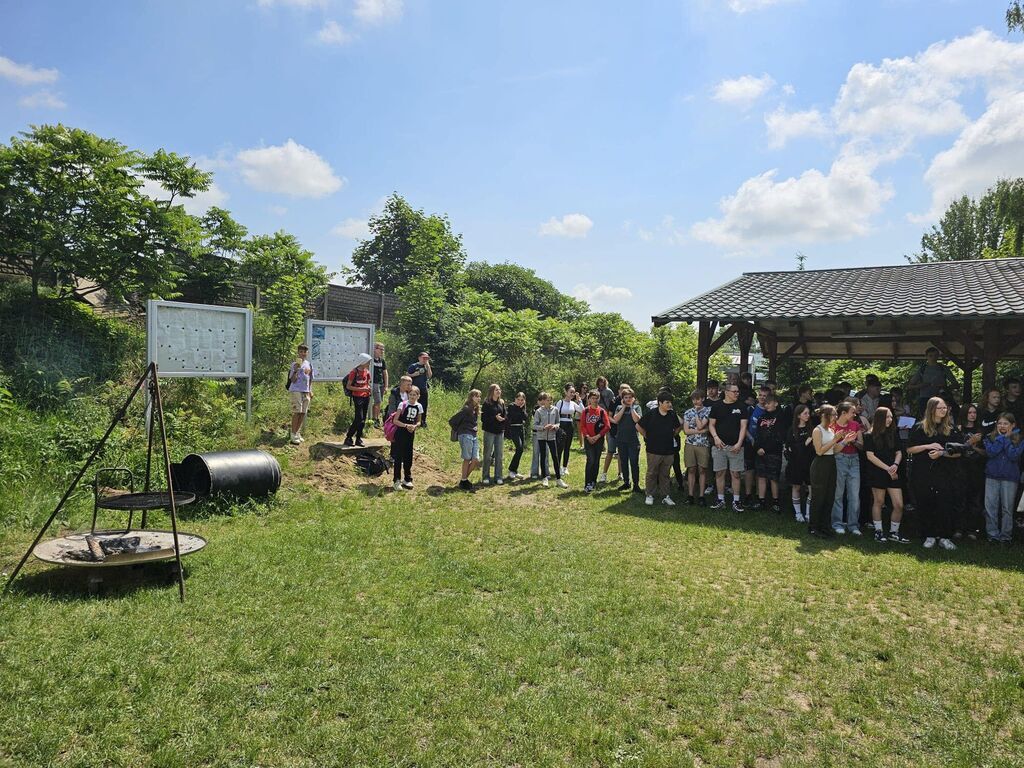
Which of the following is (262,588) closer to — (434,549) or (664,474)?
(434,549)

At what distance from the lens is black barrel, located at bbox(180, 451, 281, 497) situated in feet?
25.7

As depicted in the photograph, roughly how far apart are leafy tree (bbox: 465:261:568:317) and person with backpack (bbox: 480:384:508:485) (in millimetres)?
30083

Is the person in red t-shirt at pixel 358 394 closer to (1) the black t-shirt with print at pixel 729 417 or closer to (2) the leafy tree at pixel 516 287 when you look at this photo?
(1) the black t-shirt with print at pixel 729 417

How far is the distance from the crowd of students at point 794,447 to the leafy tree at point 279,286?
305 cm

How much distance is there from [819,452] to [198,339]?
9322mm

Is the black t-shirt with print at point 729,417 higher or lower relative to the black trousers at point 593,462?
higher

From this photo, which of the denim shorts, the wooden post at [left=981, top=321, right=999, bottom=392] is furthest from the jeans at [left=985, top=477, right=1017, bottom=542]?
the denim shorts

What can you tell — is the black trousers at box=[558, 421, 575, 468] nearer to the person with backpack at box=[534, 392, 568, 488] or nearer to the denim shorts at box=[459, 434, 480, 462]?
the person with backpack at box=[534, 392, 568, 488]

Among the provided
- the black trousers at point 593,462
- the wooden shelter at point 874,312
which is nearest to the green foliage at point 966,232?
the wooden shelter at point 874,312

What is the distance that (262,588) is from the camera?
5410 mm

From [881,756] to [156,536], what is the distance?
6.17 meters

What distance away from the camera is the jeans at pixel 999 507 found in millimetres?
7398

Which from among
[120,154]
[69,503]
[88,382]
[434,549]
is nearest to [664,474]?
[434,549]

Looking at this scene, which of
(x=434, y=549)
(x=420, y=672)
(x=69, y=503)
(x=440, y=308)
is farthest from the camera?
(x=440, y=308)
